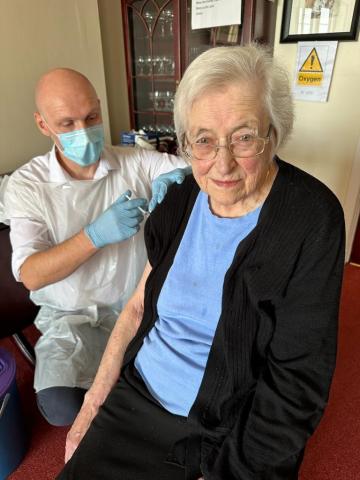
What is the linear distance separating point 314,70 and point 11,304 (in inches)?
80.4

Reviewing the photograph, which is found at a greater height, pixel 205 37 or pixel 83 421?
pixel 205 37

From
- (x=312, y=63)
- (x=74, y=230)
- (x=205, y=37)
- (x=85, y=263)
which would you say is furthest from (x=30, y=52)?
(x=312, y=63)

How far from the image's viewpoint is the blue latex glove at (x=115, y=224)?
3.62ft

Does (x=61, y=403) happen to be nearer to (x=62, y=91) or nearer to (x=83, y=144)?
(x=83, y=144)

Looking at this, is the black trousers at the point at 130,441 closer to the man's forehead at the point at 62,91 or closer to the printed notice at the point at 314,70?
the man's forehead at the point at 62,91

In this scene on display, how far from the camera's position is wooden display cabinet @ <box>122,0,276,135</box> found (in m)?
2.04

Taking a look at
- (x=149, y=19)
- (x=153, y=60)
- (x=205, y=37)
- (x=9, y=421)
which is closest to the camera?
(x=9, y=421)

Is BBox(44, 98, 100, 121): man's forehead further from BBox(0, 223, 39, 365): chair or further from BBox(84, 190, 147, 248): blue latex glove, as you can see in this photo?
BBox(0, 223, 39, 365): chair

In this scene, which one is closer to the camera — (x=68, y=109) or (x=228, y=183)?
(x=228, y=183)

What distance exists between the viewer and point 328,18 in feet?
6.00

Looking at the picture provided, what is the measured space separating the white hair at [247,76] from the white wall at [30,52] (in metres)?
1.72

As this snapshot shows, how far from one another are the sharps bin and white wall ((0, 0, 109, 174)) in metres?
1.41

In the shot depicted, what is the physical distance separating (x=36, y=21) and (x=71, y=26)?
273 mm

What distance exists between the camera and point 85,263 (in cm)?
127
